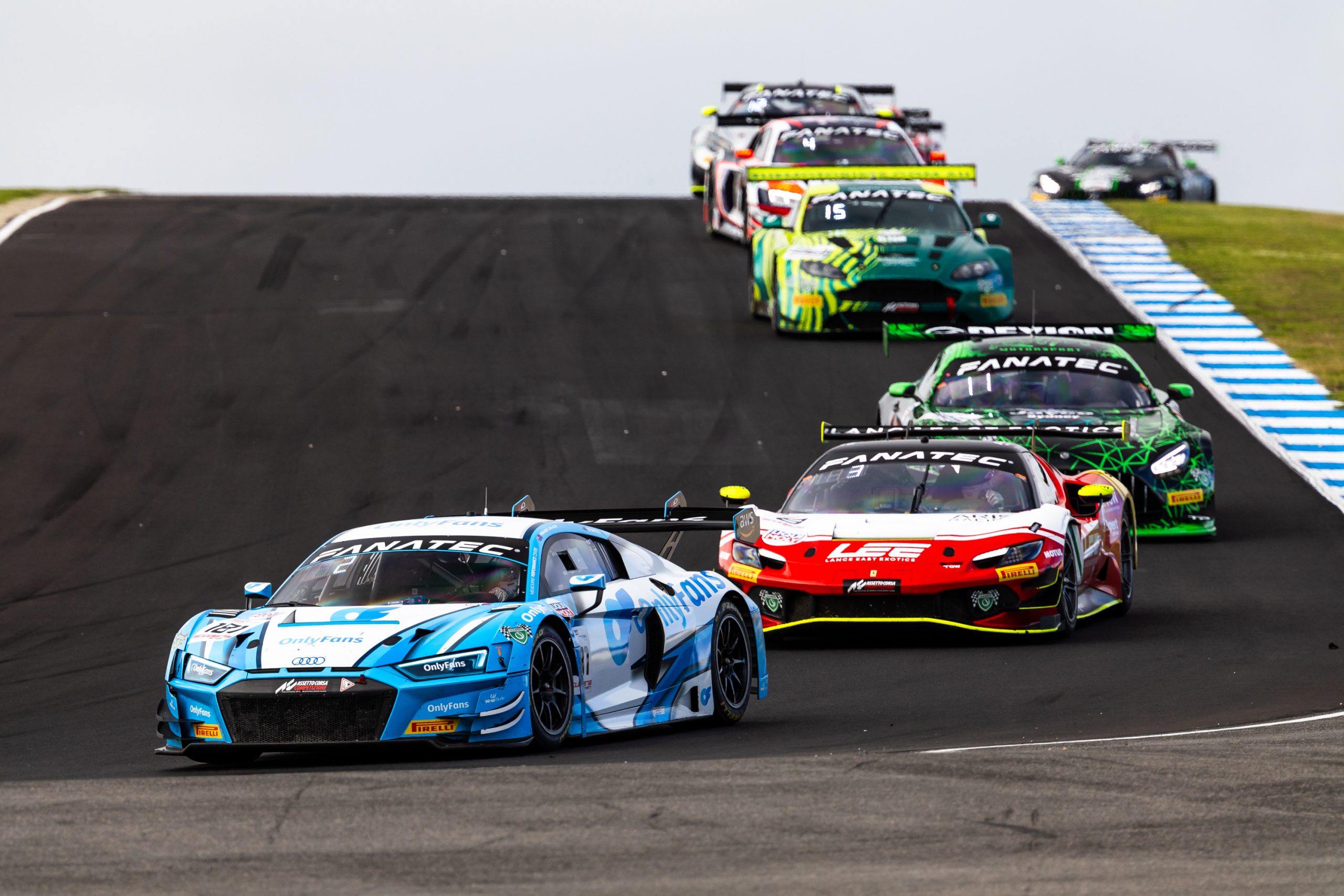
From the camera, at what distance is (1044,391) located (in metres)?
17.1

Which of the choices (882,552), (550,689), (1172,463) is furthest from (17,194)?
(550,689)

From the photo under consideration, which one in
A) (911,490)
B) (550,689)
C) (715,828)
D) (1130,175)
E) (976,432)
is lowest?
(1130,175)

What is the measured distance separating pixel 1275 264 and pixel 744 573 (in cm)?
1909

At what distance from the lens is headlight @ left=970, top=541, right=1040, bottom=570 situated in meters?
12.2

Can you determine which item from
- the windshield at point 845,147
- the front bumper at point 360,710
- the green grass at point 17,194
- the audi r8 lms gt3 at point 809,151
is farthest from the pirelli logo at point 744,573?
the green grass at point 17,194

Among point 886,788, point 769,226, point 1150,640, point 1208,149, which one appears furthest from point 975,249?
point 1208,149

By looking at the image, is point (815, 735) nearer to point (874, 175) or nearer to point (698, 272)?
point (874, 175)

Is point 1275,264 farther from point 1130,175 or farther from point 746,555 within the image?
point 746,555

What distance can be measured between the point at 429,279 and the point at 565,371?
15.6 ft

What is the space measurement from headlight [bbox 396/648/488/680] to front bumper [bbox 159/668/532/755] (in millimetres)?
28

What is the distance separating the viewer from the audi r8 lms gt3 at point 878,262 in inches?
869

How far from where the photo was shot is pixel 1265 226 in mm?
33656

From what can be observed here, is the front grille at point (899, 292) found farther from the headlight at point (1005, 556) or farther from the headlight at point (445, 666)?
the headlight at point (445, 666)

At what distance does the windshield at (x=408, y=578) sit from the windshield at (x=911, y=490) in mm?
4272
